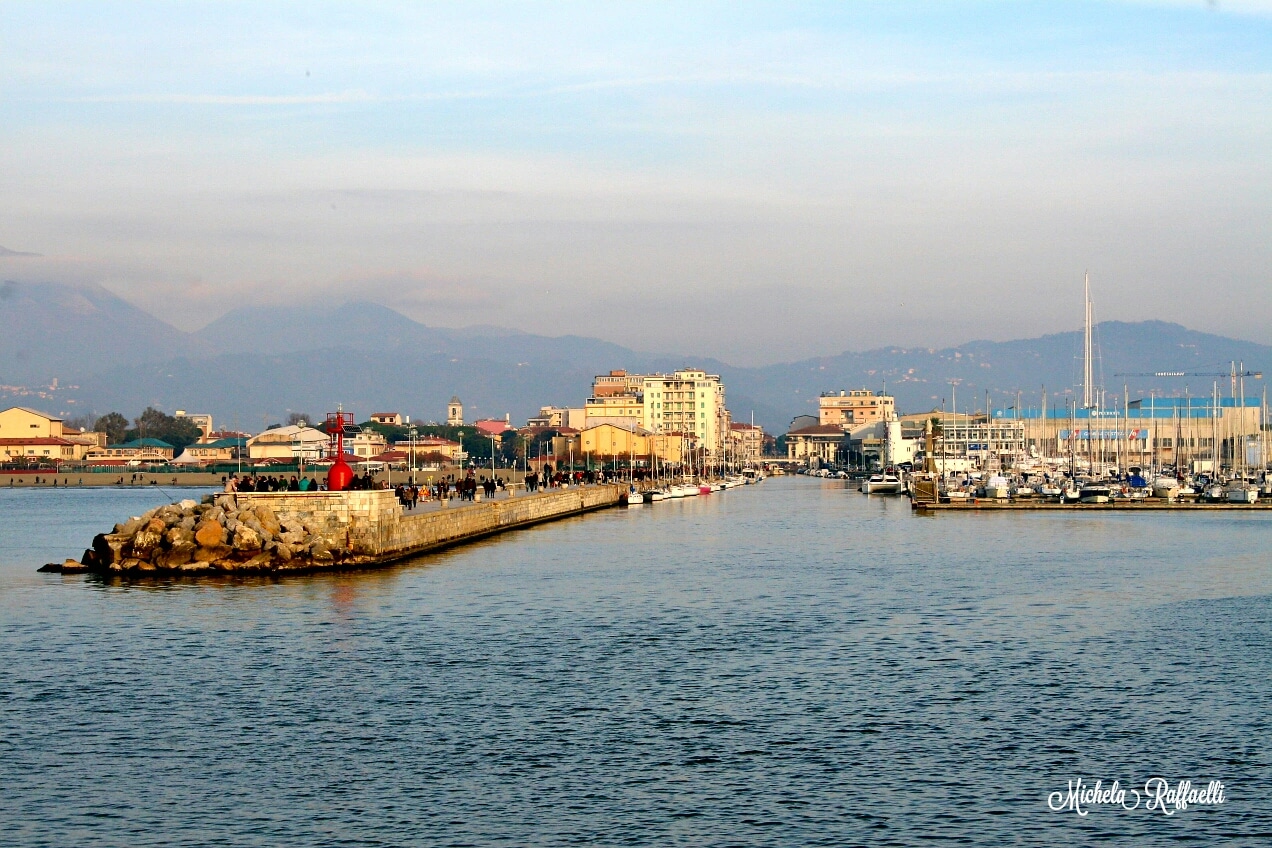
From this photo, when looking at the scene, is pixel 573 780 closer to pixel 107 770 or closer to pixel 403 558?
pixel 107 770

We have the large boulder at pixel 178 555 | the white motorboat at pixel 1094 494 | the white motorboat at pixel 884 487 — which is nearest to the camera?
the large boulder at pixel 178 555

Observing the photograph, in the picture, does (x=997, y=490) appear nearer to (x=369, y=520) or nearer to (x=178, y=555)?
(x=369, y=520)

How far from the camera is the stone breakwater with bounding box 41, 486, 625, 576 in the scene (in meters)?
41.1

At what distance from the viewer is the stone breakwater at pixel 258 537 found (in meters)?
41.1

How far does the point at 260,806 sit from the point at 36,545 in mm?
45195

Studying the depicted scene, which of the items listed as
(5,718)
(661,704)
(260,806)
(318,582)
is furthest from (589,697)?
(318,582)

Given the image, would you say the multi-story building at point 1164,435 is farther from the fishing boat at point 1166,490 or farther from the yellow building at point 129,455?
the yellow building at point 129,455

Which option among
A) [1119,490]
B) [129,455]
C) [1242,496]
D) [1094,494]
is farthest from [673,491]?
[129,455]

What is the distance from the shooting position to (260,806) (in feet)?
53.5

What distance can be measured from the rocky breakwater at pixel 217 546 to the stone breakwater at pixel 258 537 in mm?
28

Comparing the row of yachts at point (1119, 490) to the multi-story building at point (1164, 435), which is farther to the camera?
the multi-story building at point (1164, 435)
